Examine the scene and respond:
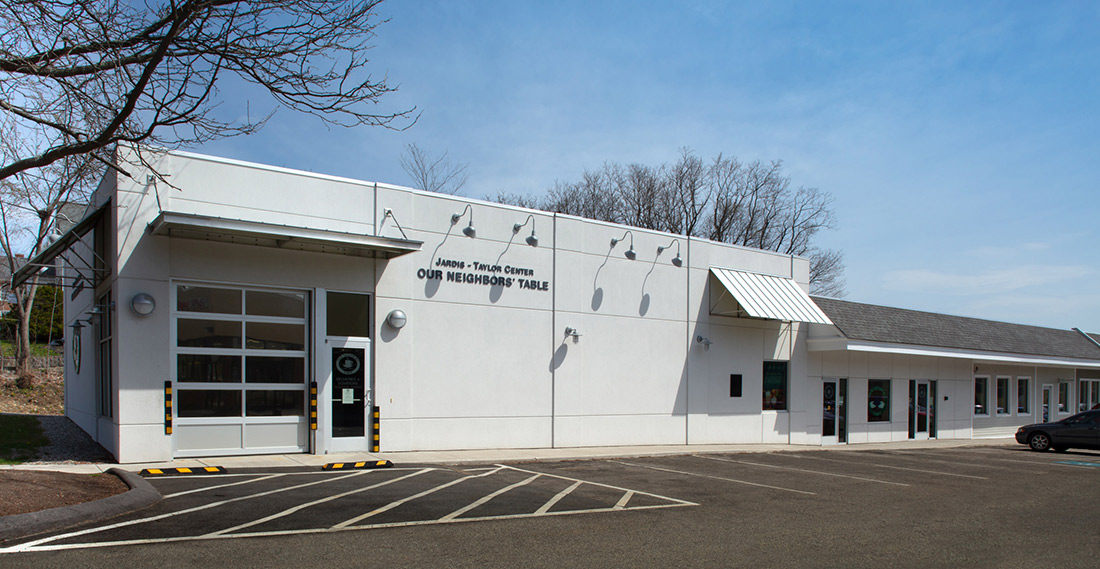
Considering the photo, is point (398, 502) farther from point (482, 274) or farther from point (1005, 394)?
point (1005, 394)

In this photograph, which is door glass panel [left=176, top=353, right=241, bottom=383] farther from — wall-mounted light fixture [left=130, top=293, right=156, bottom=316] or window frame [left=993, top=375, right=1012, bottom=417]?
window frame [left=993, top=375, right=1012, bottom=417]

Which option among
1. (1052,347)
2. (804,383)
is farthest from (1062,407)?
(804,383)

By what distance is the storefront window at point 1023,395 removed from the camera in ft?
106

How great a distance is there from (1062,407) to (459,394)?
3178 centimetres

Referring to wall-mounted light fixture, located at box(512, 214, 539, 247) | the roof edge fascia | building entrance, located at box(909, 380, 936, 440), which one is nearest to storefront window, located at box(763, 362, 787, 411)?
the roof edge fascia

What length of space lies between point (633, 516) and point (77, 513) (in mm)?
6113

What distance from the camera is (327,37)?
9.50 metres

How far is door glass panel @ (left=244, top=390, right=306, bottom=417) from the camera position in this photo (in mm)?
13859

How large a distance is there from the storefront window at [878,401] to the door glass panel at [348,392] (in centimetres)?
1801

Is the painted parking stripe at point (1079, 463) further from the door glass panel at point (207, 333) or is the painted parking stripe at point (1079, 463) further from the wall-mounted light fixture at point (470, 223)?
the door glass panel at point (207, 333)

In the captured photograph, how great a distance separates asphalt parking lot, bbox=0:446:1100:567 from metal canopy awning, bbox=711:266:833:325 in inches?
278

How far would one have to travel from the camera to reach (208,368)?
13.5m

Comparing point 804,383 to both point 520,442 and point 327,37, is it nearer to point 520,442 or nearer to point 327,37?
point 520,442

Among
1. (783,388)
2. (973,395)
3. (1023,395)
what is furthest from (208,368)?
(1023,395)
